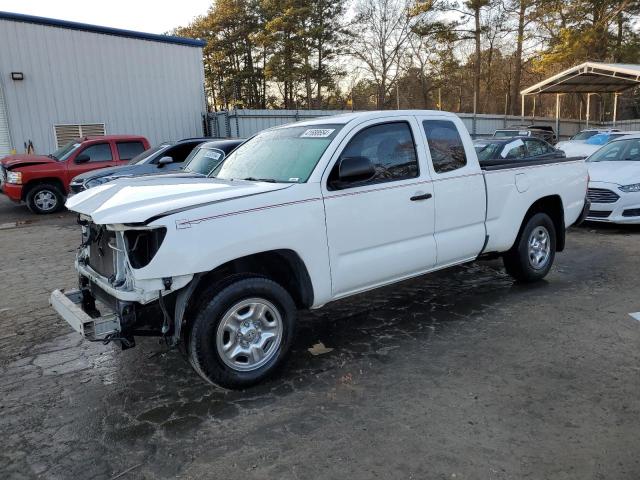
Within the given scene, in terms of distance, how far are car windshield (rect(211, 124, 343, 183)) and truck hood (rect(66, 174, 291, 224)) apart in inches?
8.9

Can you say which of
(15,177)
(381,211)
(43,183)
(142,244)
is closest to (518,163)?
(381,211)

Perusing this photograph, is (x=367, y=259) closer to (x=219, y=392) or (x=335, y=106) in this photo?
(x=219, y=392)

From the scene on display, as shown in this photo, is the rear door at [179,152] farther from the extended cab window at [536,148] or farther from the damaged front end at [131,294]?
the damaged front end at [131,294]

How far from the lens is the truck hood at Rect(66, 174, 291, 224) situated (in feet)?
11.2

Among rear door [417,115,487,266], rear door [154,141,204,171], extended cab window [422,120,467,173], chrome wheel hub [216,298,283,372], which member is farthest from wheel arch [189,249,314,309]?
rear door [154,141,204,171]

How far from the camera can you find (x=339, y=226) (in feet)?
13.5

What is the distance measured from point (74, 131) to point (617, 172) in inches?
683

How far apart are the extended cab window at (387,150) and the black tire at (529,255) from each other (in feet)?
6.38

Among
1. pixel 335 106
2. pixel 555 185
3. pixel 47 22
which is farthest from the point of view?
pixel 335 106

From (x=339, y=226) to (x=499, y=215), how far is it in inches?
86.2

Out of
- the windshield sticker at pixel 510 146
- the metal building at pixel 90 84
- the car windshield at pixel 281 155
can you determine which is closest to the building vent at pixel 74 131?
the metal building at pixel 90 84

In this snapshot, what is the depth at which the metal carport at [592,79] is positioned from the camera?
23844 millimetres

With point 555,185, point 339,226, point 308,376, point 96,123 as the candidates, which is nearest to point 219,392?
point 308,376

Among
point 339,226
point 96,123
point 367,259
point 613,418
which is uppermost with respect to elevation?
point 96,123
